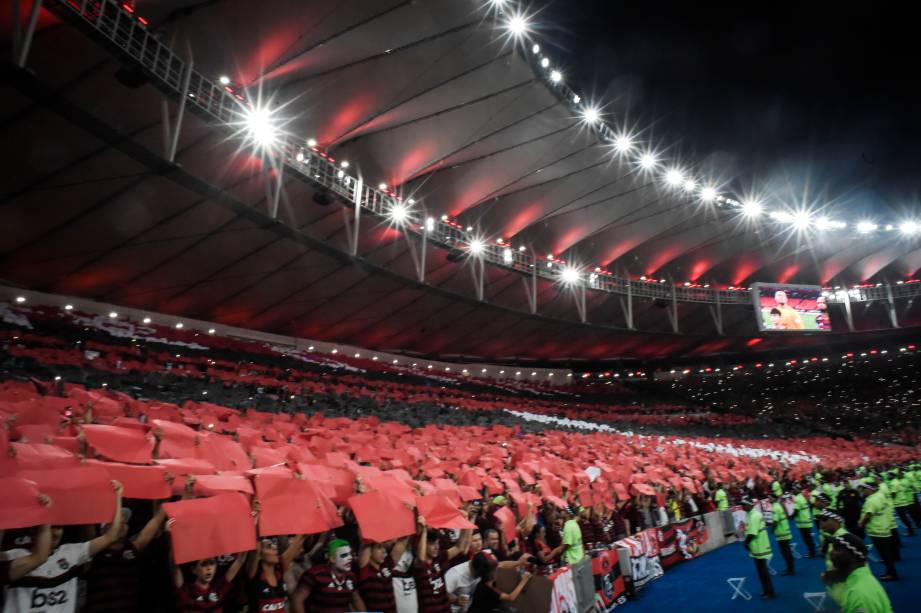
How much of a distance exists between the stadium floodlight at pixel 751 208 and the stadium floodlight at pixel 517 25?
73.0 feet

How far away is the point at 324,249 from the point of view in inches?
760

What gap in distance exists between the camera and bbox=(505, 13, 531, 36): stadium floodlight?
712 inches

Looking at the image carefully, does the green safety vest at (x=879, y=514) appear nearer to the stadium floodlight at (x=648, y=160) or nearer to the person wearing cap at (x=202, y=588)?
the person wearing cap at (x=202, y=588)

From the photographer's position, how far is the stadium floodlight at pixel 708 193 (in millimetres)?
30781

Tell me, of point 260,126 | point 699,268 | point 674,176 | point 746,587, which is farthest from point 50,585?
point 699,268

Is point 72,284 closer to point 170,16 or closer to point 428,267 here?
point 170,16

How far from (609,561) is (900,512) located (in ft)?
29.6

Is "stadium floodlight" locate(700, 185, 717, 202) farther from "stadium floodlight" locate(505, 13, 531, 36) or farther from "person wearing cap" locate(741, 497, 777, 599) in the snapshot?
"person wearing cap" locate(741, 497, 777, 599)

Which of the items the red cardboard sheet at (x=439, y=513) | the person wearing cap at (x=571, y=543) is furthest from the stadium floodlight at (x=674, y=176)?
the red cardboard sheet at (x=439, y=513)

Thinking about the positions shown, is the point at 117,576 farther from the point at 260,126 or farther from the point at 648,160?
the point at 648,160

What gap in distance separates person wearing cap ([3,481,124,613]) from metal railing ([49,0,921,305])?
1157 cm

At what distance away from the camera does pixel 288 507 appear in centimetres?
386

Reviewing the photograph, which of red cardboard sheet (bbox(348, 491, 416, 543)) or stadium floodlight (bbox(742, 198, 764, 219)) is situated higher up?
stadium floodlight (bbox(742, 198, 764, 219))

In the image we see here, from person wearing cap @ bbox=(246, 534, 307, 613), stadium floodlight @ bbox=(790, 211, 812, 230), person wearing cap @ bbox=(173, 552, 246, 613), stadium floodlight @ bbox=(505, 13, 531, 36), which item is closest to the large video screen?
stadium floodlight @ bbox=(790, 211, 812, 230)
